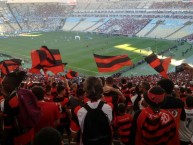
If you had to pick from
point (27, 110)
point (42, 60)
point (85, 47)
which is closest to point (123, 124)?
point (27, 110)

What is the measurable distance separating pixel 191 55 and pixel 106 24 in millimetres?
31783

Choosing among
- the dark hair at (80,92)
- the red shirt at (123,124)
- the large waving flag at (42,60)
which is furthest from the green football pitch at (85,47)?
the dark hair at (80,92)

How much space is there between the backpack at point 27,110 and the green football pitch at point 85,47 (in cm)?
2638

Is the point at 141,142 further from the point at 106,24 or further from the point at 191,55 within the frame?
the point at 106,24

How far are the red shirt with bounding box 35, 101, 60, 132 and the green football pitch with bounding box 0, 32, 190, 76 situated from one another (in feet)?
84.7

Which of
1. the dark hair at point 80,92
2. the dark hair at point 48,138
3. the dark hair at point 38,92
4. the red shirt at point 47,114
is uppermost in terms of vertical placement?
the dark hair at point 38,92

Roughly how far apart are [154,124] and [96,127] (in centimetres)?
80

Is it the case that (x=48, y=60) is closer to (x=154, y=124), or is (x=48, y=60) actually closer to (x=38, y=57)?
(x=38, y=57)

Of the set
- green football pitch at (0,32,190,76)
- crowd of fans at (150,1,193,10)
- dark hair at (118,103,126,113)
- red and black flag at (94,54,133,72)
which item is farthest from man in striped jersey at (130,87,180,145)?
crowd of fans at (150,1,193,10)

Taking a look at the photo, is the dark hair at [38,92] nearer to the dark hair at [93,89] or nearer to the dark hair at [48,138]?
the dark hair at [93,89]

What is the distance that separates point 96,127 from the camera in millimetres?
4488

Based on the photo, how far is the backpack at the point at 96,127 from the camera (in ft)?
14.6

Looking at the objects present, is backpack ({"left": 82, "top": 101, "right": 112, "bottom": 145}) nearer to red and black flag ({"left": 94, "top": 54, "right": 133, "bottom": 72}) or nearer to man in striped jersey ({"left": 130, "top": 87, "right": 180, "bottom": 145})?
man in striped jersey ({"left": 130, "top": 87, "right": 180, "bottom": 145})

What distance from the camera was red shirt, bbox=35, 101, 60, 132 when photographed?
523cm
